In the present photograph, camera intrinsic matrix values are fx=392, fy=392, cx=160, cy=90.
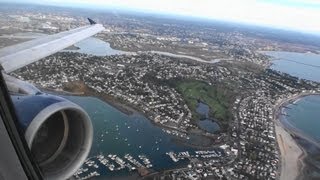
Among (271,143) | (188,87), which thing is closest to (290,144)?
(271,143)

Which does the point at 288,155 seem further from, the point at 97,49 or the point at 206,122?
the point at 97,49

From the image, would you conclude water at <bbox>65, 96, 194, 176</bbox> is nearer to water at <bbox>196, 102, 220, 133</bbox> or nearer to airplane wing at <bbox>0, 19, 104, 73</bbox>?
water at <bbox>196, 102, 220, 133</bbox>

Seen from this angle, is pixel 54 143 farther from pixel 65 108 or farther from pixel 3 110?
pixel 3 110

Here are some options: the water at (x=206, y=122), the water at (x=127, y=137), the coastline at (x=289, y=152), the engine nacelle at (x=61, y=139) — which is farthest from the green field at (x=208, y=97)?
the engine nacelle at (x=61, y=139)

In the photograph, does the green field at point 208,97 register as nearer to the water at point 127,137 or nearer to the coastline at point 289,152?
the coastline at point 289,152

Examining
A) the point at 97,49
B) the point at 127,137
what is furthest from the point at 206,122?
the point at 97,49

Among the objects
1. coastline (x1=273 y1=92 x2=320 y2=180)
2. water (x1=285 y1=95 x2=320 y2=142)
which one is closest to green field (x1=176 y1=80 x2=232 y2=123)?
coastline (x1=273 y1=92 x2=320 y2=180)

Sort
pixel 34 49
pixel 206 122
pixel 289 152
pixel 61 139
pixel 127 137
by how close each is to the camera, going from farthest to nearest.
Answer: pixel 206 122
pixel 289 152
pixel 127 137
pixel 34 49
pixel 61 139
